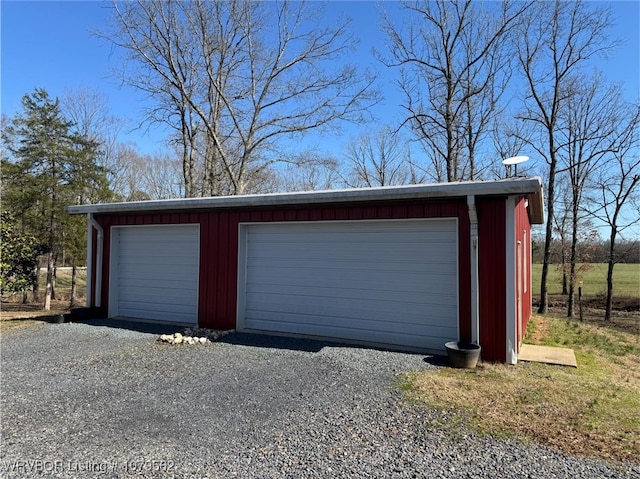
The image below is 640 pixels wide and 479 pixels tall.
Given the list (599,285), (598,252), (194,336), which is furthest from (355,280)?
(599,285)

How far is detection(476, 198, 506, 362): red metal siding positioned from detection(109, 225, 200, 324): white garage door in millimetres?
5012

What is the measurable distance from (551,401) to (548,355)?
7.00 feet

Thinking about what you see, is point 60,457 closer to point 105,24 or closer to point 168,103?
point 105,24

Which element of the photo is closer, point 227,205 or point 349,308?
point 349,308

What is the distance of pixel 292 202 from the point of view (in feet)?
21.6

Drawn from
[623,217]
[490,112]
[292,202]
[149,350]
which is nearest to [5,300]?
[149,350]

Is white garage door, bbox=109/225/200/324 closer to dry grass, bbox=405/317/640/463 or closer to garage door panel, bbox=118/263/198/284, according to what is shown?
garage door panel, bbox=118/263/198/284

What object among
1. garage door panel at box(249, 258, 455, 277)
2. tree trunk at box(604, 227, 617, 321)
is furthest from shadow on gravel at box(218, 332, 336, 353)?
tree trunk at box(604, 227, 617, 321)

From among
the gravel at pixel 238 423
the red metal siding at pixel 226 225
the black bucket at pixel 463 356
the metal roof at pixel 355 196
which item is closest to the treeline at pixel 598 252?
the metal roof at pixel 355 196

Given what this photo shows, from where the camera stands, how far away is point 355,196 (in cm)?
607

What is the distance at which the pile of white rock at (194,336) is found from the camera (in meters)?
6.42

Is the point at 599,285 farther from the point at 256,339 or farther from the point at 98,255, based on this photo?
the point at 98,255

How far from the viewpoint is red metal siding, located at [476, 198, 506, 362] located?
5.45 metres

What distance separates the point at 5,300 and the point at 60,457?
1593 centimetres
